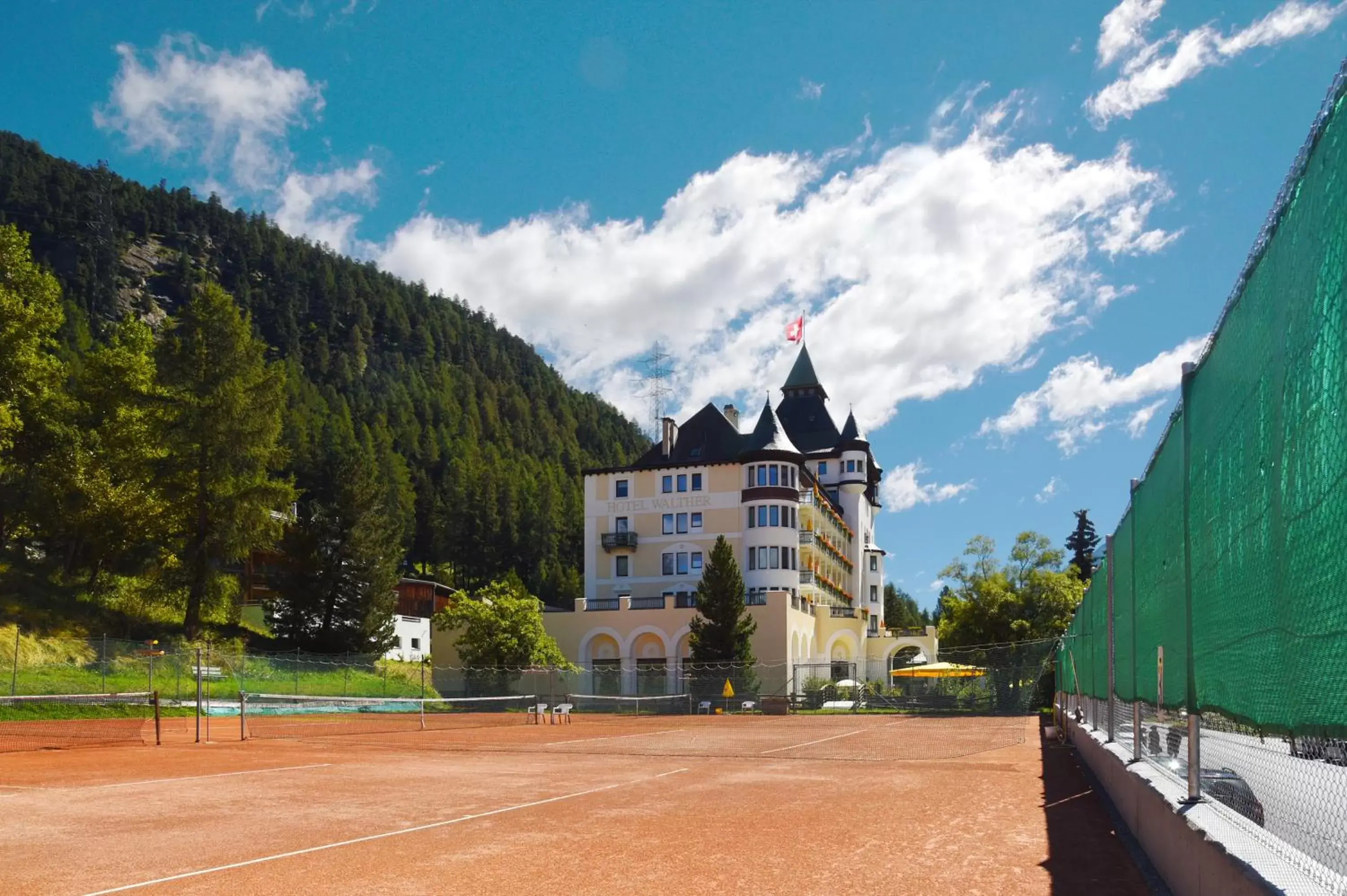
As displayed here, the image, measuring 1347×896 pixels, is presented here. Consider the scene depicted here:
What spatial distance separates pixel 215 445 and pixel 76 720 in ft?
81.3

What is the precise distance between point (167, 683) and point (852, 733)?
2164 centimetres

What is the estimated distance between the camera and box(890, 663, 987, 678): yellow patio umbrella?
154 ft

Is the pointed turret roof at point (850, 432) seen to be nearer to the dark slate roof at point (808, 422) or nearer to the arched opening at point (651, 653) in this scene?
the dark slate roof at point (808, 422)

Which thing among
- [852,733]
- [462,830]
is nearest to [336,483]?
[852,733]

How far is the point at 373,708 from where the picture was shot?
4453cm

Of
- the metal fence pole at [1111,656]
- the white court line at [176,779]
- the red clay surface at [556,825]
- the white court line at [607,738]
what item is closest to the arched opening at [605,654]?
the white court line at [607,738]

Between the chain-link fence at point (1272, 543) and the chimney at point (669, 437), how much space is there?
68182 mm

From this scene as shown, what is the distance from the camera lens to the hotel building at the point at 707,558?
6406 centimetres

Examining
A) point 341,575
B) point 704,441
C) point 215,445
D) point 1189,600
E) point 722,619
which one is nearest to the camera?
point 1189,600

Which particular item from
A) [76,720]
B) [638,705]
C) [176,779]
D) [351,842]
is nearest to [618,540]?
[638,705]

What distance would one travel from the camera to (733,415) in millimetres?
82750

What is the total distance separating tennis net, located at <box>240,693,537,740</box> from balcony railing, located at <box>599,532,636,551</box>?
24.2 meters

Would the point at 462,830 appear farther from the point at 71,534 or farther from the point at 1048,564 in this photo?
the point at 1048,564

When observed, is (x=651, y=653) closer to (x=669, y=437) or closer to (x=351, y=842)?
(x=669, y=437)
